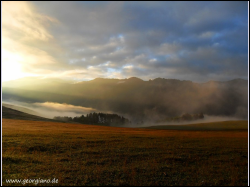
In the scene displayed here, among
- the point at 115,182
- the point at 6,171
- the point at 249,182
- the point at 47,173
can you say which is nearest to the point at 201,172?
the point at 249,182

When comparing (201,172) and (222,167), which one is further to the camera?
(222,167)

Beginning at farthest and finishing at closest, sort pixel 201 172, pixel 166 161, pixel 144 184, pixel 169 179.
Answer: pixel 166 161 < pixel 201 172 < pixel 169 179 < pixel 144 184

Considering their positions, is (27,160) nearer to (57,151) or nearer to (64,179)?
(57,151)

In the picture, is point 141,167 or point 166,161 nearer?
point 141,167

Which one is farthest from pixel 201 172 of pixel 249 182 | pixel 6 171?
pixel 6 171

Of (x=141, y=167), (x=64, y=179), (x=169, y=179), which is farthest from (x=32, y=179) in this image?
(x=169, y=179)

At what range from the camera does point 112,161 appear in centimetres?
2394

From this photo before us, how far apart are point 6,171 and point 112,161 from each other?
11963 mm

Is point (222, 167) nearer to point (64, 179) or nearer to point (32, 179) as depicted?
point (64, 179)

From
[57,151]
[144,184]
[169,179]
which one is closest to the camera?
[144,184]

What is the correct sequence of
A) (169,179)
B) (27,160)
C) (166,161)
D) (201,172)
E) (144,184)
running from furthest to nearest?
1. (166,161)
2. (27,160)
3. (201,172)
4. (169,179)
5. (144,184)

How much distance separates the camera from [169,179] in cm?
1780

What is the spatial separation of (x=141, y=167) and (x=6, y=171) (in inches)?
572

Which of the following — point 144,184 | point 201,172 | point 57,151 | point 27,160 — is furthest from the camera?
point 57,151
